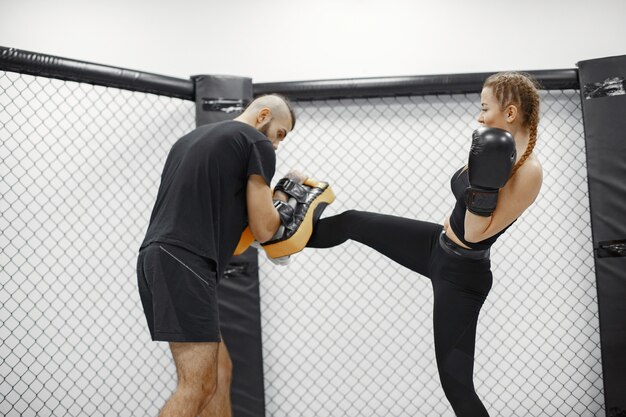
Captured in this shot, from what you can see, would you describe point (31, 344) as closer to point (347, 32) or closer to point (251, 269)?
point (251, 269)

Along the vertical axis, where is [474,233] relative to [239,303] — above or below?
above

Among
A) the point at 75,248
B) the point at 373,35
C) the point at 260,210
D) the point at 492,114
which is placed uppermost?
the point at 373,35

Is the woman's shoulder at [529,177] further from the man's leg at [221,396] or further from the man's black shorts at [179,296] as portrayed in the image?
the man's leg at [221,396]

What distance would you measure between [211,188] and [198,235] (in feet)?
0.53

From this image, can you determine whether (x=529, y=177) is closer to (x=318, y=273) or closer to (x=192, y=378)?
(x=192, y=378)

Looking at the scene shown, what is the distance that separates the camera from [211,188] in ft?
6.17

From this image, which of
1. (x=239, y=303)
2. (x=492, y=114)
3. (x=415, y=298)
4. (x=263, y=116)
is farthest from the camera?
(x=415, y=298)

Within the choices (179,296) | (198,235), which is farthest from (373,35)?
(179,296)

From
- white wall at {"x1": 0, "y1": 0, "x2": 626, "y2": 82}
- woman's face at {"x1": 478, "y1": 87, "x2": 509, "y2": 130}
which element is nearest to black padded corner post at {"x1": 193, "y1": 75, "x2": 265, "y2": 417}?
white wall at {"x1": 0, "y1": 0, "x2": 626, "y2": 82}

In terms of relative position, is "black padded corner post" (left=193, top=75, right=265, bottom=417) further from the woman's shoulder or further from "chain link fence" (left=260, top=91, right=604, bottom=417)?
the woman's shoulder

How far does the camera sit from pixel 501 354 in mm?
3303

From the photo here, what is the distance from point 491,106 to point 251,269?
1.59 metres

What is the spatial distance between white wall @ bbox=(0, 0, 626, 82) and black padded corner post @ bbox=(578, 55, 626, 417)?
0.45 metres

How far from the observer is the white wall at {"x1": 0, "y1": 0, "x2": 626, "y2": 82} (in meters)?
3.49
